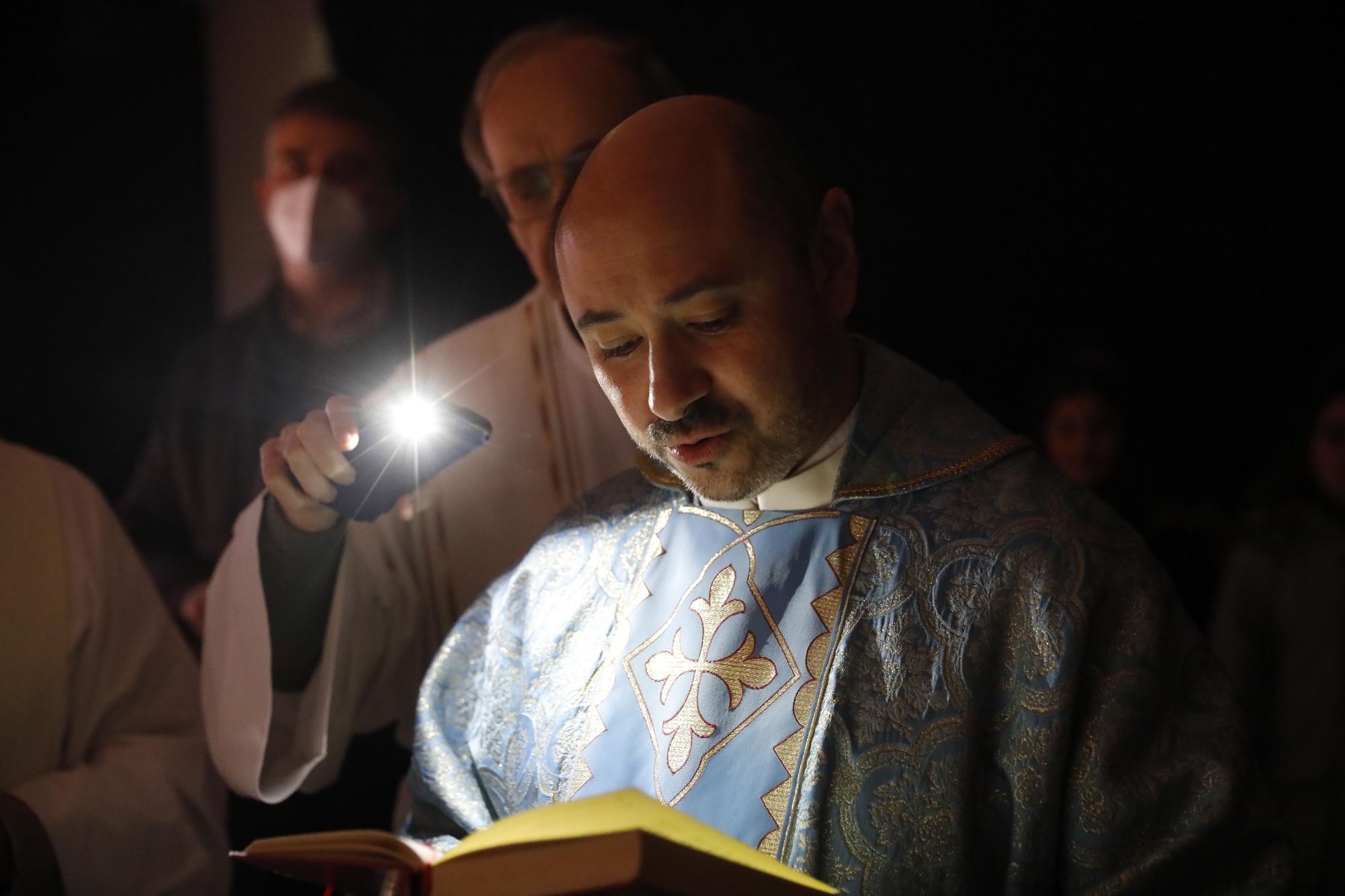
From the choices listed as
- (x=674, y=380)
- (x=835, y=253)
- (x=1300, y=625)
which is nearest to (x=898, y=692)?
(x=674, y=380)

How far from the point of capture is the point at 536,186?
89.4 inches

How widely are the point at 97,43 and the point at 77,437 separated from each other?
1.12 metres

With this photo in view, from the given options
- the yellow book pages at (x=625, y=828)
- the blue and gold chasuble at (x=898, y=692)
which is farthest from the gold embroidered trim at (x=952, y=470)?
the yellow book pages at (x=625, y=828)

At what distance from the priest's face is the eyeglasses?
1.81 ft

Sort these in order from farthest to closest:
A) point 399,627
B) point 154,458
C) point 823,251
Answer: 1. point 154,458
2. point 399,627
3. point 823,251

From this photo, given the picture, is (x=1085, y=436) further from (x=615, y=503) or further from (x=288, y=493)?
(x=288, y=493)

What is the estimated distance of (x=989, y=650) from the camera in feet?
5.12

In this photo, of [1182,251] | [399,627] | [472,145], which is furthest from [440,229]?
[1182,251]

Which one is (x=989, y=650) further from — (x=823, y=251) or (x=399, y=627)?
(x=399, y=627)

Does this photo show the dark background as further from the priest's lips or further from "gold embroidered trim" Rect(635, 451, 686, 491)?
the priest's lips

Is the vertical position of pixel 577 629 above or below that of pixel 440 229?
below

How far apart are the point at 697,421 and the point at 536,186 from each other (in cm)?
83

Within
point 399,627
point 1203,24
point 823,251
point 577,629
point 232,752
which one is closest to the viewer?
point 823,251

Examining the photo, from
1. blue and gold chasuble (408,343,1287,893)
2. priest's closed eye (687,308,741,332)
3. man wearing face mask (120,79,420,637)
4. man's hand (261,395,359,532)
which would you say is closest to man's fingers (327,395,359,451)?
man's hand (261,395,359,532)
